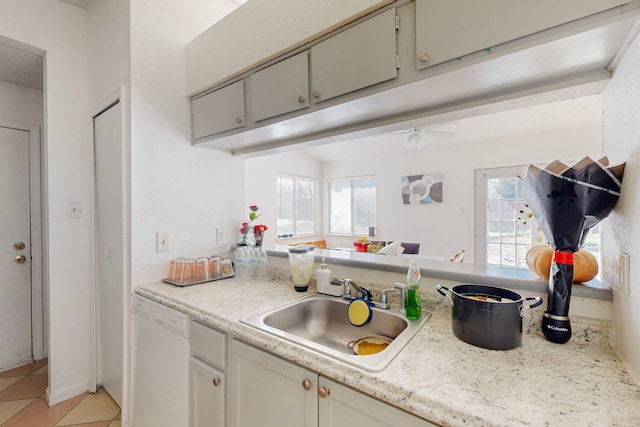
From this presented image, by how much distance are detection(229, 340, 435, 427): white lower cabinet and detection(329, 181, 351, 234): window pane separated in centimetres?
516

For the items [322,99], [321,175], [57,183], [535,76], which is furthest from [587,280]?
[321,175]

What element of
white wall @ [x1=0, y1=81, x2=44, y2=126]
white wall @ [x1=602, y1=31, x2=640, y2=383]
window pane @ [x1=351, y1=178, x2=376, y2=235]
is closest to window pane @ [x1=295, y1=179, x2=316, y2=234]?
window pane @ [x1=351, y1=178, x2=376, y2=235]

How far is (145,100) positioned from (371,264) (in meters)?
1.64

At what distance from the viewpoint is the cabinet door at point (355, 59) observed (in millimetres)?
1103

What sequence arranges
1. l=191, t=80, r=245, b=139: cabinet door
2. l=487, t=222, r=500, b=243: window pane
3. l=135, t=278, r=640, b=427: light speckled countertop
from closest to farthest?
1. l=135, t=278, r=640, b=427: light speckled countertop
2. l=191, t=80, r=245, b=139: cabinet door
3. l=487, t=222, r=500, b=243: window pane

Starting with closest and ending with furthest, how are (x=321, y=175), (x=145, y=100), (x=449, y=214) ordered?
(x=145, y=100), (x=449, y=214), (x=321, y=175)

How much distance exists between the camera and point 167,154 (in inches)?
72.7

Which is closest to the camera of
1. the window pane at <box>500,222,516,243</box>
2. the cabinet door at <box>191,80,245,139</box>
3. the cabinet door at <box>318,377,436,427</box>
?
the cabinet door at <box>318,377,436,427</box>

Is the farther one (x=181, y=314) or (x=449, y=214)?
(x=449, y=214)

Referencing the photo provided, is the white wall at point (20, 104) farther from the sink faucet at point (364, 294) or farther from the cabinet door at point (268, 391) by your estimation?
the sink faucet at point (364, 294)

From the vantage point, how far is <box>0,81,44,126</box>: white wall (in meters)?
2.38

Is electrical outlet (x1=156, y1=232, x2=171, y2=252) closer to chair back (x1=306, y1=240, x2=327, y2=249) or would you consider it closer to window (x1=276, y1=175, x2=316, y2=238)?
window (x1=276, y1=175, x2=316, y2=238)

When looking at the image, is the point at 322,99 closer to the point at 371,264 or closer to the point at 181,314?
the point at 371,264

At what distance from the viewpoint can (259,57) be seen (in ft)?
5.01
